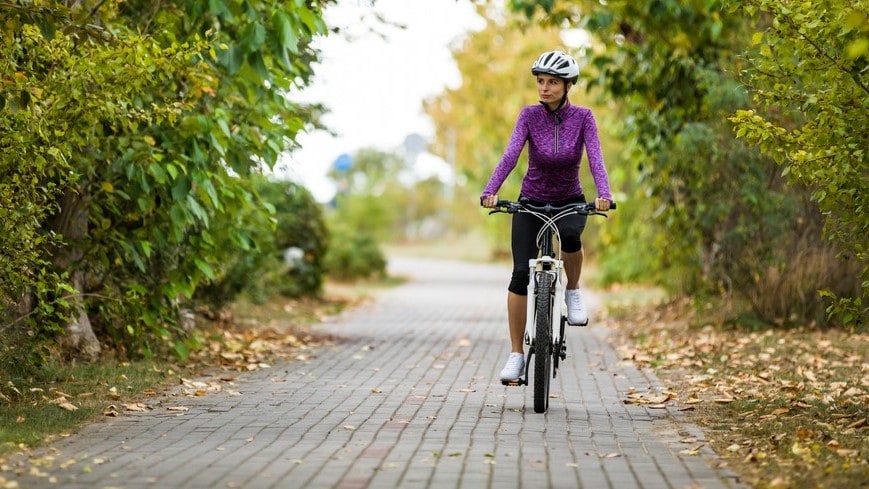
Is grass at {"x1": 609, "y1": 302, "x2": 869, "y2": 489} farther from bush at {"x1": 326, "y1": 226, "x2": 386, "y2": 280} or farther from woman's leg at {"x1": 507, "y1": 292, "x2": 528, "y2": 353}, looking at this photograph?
bush at {"x1": 326, "y1": 226, "x2": 386, "y2": 280}

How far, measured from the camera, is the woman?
26.2 feet

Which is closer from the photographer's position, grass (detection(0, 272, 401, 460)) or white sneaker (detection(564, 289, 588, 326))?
grass (detection(0, 272, 401, 460))

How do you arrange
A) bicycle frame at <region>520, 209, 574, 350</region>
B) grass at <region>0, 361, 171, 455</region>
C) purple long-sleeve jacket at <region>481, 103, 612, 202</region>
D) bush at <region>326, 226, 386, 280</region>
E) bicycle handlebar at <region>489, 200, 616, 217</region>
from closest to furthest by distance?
grass at <region>0, 361, 171, 455</region>
bicycle handlebar at <region>489, 200, 616, 217</region>
bicycle frame at <region>520, 209, 574, 350</region>
purple long-sleeve jacket at <region>481, 103, 612, 202</region>
bush at <region>326, 226, 386, 280</region>

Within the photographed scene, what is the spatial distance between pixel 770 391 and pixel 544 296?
2255 millimetres

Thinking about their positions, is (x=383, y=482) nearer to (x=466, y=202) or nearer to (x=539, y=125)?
(x=539, y=125)

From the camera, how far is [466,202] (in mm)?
63844

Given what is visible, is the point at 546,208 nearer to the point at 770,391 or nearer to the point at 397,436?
the point at 397,436

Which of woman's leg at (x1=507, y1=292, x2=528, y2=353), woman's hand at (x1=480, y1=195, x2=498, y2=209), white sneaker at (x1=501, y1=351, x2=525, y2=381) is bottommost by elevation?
white sneaker at (x1=501, y1=351, x2=525, y2=381)

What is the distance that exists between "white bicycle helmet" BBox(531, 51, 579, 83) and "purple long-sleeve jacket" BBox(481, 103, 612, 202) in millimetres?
217

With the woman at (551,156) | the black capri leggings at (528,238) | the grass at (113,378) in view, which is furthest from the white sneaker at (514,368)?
the grass at (113,378)

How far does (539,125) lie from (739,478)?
9.86 feet

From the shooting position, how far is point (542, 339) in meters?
7.73

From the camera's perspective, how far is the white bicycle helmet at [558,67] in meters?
7.95

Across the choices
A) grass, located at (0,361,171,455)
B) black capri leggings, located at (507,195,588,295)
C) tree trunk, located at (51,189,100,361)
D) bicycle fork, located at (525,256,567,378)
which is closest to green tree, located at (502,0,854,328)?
black capri leggings, located at (507,195,588,295)
